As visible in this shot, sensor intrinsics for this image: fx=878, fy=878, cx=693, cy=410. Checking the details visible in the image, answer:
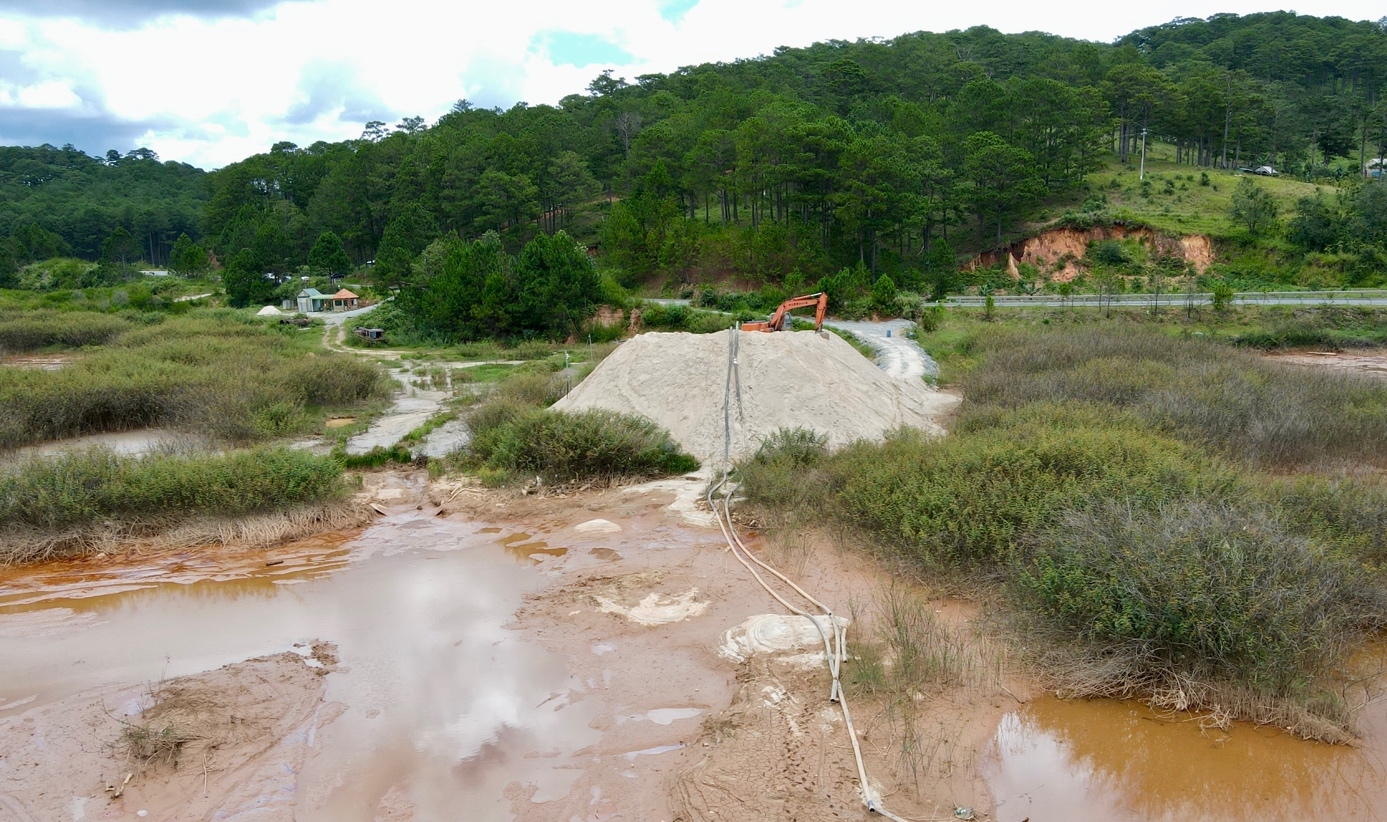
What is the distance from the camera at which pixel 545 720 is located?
6.53m

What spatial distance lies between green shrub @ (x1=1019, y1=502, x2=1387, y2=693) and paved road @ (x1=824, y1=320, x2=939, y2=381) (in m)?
11.3

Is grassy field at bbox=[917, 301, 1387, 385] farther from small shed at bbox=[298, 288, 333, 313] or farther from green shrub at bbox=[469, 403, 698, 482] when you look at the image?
small shed at bbox=[298, 288, 333, 313]

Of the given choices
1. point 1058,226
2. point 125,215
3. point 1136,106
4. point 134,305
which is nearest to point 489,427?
point 1058,226

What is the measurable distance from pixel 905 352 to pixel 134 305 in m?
41.4

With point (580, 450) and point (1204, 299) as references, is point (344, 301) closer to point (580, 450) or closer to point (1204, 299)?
point (580, 450)

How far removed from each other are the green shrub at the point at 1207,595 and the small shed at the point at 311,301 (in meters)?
45.8

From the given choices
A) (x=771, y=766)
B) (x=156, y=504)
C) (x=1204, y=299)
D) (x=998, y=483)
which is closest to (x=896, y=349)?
(x=998, y=483)

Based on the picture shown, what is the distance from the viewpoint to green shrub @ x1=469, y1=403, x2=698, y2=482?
12.9 meters

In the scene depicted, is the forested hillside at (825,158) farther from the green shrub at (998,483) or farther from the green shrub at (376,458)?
the green shrub at (998,483)

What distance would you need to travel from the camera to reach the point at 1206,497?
8328 millimetres

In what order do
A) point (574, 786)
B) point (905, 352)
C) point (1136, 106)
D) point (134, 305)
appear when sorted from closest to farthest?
1. point (574, 786)
2. point (905, 352)
3. point (134, 305)
4. point (1136, 106)

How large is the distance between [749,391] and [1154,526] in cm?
747

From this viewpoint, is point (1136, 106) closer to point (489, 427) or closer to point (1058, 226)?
point (1058, 226)

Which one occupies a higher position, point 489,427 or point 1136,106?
point 1136,106
